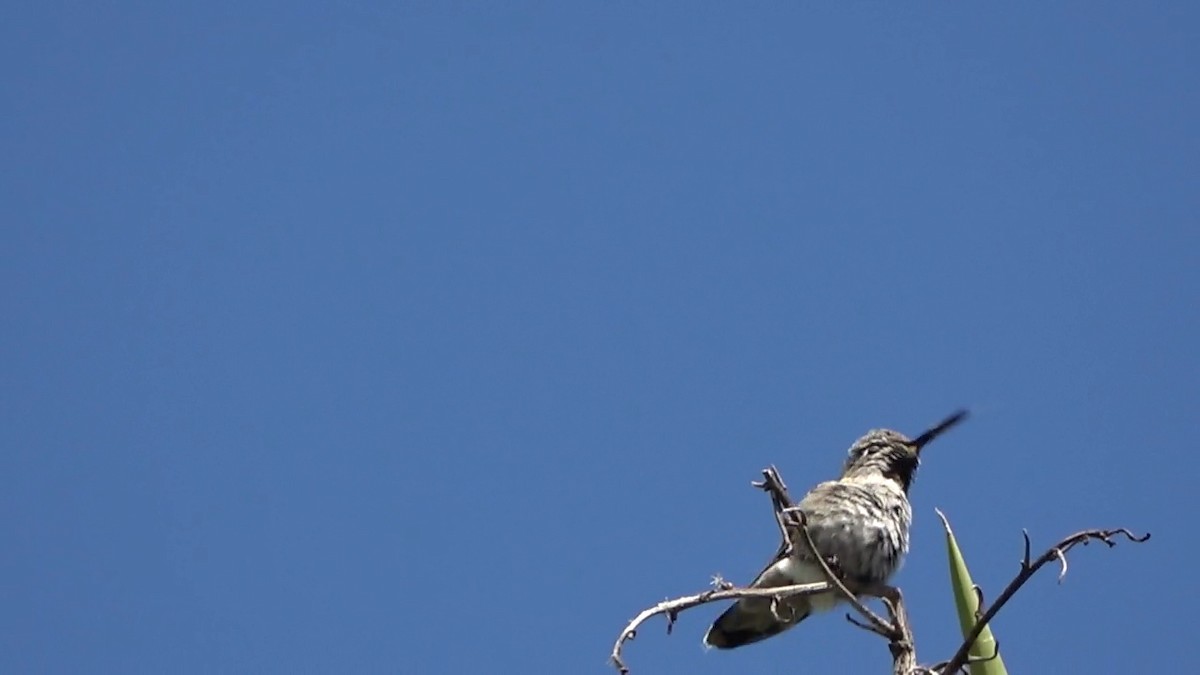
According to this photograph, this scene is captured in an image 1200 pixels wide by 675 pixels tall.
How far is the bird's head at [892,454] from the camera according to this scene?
742 centimetres

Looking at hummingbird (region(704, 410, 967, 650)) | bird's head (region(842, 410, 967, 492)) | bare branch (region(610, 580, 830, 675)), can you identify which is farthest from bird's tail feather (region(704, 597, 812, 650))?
bare branch (region(610, 580, 830, 675))

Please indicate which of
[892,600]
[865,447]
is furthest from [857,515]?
[892,600]

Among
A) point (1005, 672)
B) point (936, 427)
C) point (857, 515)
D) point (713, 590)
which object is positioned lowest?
point (1005, 672)

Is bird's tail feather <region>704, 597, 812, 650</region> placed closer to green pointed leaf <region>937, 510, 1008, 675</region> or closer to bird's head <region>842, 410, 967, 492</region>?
bird's head <region>842, 410, 967, 492</region>

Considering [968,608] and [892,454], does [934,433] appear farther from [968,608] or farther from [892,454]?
[968,608]

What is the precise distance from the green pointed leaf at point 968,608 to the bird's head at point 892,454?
369 centimetres

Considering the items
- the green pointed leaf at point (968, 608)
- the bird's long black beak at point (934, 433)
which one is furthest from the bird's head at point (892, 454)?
the green pointed leaf at point (968, 608)

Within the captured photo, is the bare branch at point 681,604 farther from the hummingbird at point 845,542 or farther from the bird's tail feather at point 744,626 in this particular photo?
the bird's tail feather at point 744,626

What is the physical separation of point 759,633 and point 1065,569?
3550 millimetres

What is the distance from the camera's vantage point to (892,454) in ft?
24.6

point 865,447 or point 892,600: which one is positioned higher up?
point 865,447

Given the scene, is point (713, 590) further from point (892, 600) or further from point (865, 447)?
point (865, 447)

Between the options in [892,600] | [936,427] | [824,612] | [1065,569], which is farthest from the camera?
[936,427]

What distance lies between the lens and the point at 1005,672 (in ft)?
11.1
